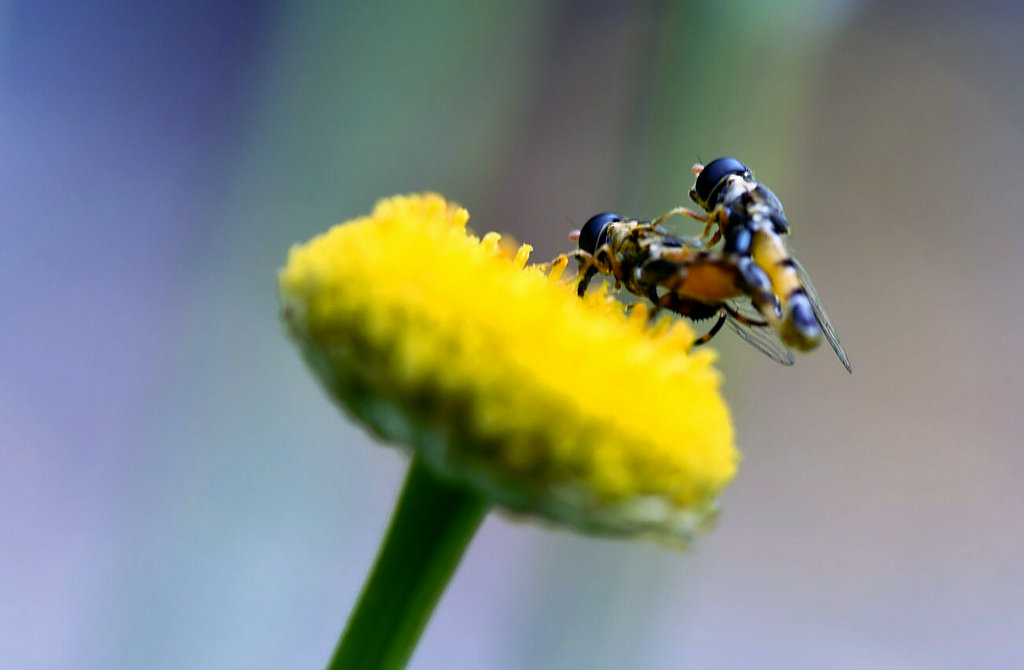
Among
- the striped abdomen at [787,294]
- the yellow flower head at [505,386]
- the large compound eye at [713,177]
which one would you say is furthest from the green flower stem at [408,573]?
the large compound eye at [713,177]

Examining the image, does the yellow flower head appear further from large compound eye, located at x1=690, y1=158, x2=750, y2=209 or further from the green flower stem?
large compound eye, located at x1=690, y1=158, x2=750, y2=209

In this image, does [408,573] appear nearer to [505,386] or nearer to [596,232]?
[505,386]

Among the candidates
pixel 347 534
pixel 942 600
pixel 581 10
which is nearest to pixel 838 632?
pixel 942 600

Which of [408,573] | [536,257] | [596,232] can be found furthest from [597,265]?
[536,257]

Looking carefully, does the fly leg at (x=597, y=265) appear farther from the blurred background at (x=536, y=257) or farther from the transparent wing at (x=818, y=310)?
the blurred background at (x=536, y=257)

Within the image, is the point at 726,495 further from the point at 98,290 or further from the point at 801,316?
the point at 801,316
